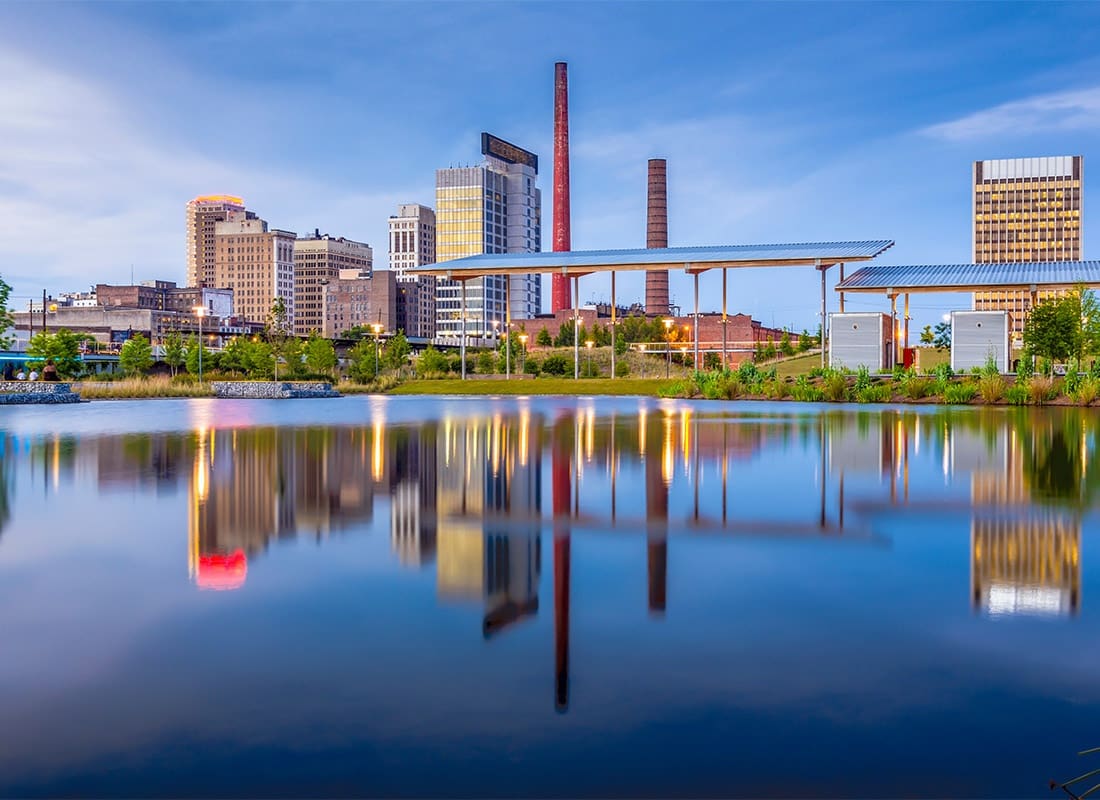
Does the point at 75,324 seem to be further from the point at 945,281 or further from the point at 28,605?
the point at 28,605

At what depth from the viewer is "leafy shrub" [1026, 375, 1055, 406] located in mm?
29359

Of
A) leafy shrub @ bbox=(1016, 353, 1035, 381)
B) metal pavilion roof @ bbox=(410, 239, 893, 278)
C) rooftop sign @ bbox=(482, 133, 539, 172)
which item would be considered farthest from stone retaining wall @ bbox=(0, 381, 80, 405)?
rooftop sign @ bbox=(482, 133, 539, 172)

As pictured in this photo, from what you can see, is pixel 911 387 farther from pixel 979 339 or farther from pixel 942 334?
pixel 942 334

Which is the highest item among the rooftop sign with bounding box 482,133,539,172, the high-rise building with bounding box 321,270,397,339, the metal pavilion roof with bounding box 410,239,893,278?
the rooftop sign with bounding box 482,133,539,172

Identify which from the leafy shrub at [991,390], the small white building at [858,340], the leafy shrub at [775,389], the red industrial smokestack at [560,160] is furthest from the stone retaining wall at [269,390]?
the red industrial smokestack at [560,160]

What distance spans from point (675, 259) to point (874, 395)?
1695 cm

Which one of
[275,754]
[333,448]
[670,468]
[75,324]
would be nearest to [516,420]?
[333,448]

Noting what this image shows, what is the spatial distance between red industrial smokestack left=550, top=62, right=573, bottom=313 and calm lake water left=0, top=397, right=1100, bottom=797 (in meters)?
101

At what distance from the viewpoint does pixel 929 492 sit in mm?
9508

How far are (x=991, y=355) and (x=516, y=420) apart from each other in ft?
79.2

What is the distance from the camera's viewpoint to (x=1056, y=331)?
35219mm

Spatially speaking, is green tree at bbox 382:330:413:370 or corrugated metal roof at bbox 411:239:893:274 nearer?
corrugated metal roof at bbox 411:239:893:274

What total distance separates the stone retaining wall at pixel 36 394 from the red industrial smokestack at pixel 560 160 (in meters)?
72.4

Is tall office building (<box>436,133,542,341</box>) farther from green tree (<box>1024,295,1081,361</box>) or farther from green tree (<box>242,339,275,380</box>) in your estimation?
green tree (<box>1024,295,1081,361</box>)
